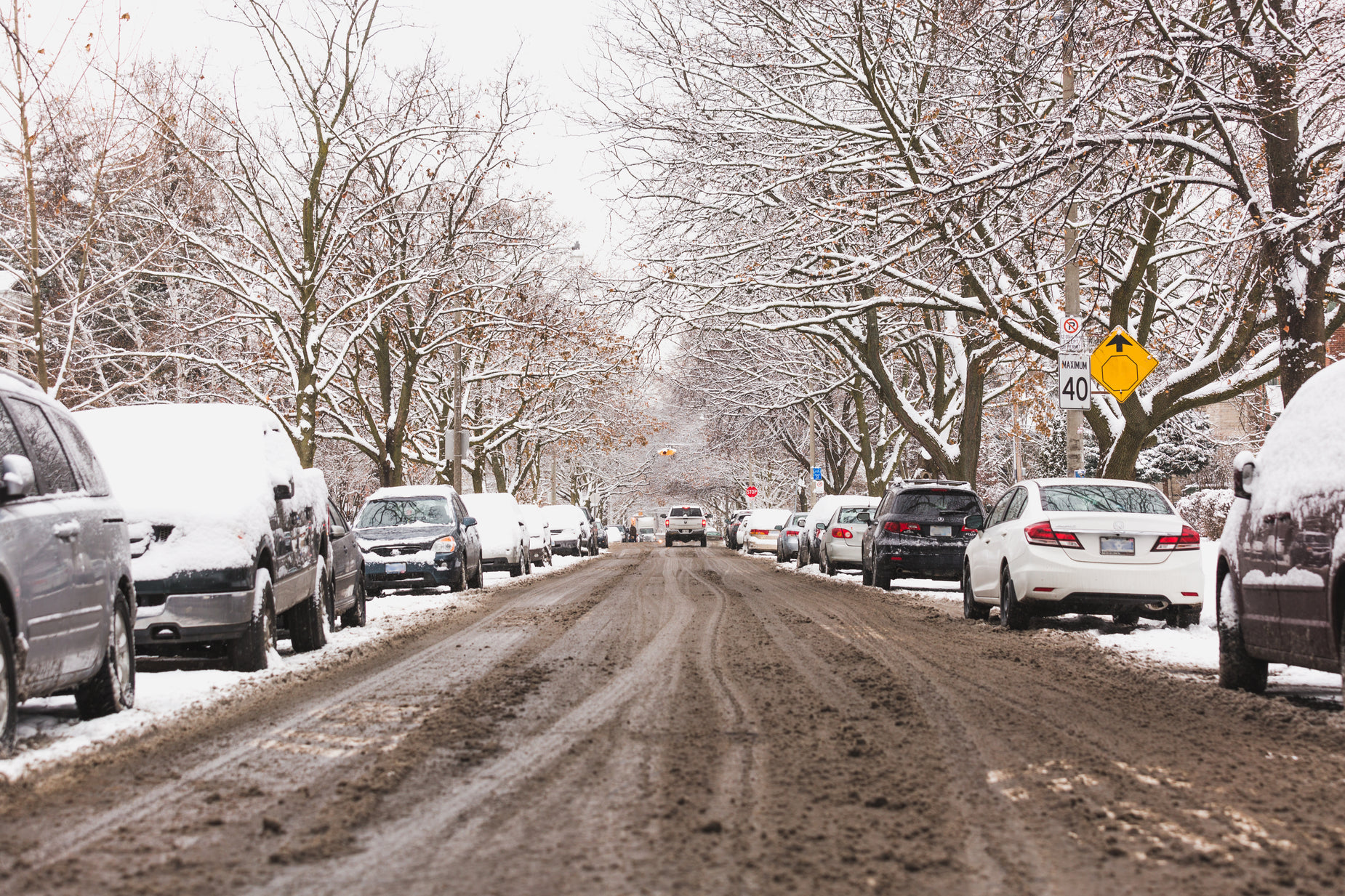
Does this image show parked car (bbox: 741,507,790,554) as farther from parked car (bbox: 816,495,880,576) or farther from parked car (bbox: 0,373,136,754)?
parked car (bbox: 0,373,136,754)

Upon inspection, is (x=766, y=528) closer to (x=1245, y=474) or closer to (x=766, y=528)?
(x=766, y=528)

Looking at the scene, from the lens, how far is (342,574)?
1345 cm

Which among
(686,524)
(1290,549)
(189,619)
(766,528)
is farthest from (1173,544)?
(686,524)

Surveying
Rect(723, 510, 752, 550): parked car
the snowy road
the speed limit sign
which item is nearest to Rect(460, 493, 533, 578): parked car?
the speed limit sign

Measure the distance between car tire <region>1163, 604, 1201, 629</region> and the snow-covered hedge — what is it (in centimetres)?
1460

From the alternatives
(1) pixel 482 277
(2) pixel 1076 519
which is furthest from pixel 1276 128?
(1) pixel 482 277

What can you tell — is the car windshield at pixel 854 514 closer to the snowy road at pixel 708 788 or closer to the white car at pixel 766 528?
the snowy road at pixel 708 788

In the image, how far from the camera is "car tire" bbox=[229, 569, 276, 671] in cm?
952

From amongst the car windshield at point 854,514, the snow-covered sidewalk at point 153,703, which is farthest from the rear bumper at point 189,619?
the car windshield at point 854,514

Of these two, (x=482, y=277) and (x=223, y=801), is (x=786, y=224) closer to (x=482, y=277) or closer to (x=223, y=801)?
(x=482, y=277)

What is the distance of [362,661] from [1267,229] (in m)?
9.12

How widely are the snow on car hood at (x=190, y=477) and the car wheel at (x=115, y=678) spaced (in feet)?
4.20

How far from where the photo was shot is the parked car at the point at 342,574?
12.7 m

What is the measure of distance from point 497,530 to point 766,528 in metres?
19.3
